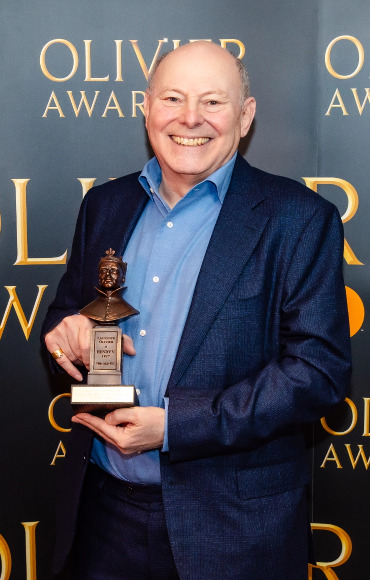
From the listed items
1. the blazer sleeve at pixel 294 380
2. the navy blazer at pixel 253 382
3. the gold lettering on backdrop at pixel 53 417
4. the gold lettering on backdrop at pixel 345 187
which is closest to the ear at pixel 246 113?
the navy blazer at pixel 253 382

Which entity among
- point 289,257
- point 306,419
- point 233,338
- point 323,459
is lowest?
point 323,459

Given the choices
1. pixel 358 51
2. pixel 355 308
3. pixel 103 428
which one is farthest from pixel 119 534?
pixel 358 51

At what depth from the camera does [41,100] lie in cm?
250

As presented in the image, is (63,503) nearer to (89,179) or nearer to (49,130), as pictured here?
(89,179)

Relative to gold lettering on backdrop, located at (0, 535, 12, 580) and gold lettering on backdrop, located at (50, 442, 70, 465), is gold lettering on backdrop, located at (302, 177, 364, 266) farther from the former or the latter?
gold lettering on backdrop, located at (0, 535, 12, 580)

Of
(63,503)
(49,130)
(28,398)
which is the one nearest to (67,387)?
(28,398)

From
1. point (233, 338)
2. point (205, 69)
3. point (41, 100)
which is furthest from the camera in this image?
point (41, 100)

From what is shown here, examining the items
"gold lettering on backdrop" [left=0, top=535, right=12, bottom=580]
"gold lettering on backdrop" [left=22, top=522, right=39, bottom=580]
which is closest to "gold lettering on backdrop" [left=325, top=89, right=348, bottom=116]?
"gold lettering on backdrop" [left=22, top=522, right=39, bottom=580]

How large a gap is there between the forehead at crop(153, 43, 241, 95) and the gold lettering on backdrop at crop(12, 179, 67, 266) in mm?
816

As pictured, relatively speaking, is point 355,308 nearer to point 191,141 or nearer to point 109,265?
point 191,141

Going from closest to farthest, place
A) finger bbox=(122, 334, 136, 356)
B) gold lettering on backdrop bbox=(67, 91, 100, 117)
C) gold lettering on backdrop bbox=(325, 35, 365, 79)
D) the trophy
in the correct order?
the trophy → finger bbox=(122, 334, 136, 356) → gold lettering on backdrop bbox=(325, 35, 365, 79) → gold lettering on backdrop bbox=(67, 91, 100, 117)

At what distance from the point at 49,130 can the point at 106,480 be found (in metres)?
1.26

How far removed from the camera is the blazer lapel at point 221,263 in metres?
1.74

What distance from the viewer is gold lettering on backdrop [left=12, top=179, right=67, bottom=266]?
2.53 metres
